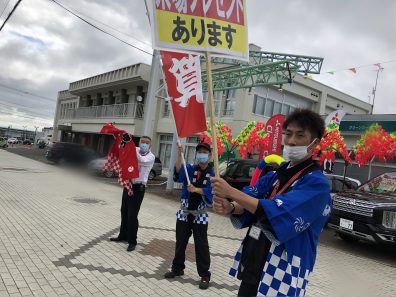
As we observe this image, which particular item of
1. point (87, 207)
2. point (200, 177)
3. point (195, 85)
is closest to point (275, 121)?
point (87, 207)

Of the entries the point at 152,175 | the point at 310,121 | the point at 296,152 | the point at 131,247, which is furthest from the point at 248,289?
the point at 152,175

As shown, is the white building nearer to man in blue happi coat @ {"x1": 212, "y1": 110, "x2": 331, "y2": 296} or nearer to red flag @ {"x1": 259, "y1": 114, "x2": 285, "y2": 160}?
red flag @ {"x1": 259, "y1": 114, "x2": 285, "y2": 160}

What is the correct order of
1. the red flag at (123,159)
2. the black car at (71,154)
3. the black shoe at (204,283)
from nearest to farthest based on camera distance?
1. the black shoe at (204,283)
2. the red flag at (123,159)
3. the black car at (71,154)

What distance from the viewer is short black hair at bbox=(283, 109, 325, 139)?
7.80 feet

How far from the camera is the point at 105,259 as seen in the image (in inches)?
224

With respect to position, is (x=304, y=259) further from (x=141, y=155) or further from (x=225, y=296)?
(x=141, y=155)

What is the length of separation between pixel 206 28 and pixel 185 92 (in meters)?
1.42

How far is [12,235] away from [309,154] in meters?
5.72

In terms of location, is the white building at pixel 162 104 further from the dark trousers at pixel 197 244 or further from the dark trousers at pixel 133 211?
the dark trousers at pixel 197 244

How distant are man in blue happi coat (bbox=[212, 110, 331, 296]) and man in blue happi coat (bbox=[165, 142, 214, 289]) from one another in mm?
2531

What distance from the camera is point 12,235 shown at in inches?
252

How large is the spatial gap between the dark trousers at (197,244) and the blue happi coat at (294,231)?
284 centimetres

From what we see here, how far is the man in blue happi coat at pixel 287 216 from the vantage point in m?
2.04

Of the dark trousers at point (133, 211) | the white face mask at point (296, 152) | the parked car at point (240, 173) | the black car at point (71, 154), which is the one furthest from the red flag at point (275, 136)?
the white face mask at point (296, 152)
